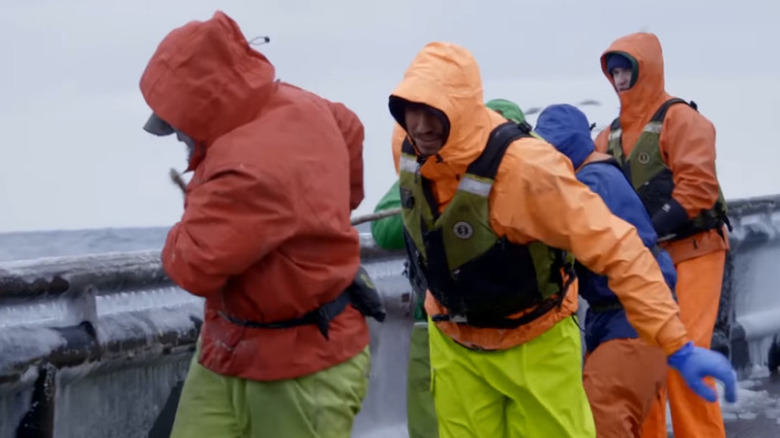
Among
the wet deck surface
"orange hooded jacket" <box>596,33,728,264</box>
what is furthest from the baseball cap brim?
the wet deck surface

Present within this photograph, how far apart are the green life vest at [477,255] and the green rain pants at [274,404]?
458 mm

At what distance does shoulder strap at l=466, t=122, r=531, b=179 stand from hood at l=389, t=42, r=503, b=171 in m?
0.02

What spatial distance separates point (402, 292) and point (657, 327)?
2085 mm

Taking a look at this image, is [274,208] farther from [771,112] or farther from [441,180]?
[771,112]

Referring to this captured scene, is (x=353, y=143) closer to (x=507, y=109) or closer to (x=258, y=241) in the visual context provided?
(x=258, y=241)

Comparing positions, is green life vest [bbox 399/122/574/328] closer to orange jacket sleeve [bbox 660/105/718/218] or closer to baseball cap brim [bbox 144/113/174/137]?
baseball cap brim [bbox 144/113/174/137]

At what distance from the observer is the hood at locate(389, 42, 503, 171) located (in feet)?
12.5

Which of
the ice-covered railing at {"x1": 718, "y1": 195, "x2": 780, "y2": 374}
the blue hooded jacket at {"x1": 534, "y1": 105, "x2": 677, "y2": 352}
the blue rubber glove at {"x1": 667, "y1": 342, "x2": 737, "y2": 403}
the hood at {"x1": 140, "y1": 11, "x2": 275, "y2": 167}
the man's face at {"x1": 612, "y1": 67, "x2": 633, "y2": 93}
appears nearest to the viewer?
the hood at {"x1": 140, "y1": 11, "x2": 275, "y2": 167}

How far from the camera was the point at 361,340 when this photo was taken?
3.67m

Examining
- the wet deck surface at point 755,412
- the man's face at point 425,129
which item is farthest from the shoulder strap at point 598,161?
the wet deck surface at point 755,412

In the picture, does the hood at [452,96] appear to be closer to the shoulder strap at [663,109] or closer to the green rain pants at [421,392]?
the green rain pants at [421,392]

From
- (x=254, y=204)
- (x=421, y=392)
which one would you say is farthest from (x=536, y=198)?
(x=421, y=392)

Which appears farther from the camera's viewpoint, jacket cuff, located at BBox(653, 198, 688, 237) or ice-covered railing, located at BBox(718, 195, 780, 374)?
ice-covered railing, located at BBox(718, 195, 780, 374)

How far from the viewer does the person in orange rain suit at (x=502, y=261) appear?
3703mm
